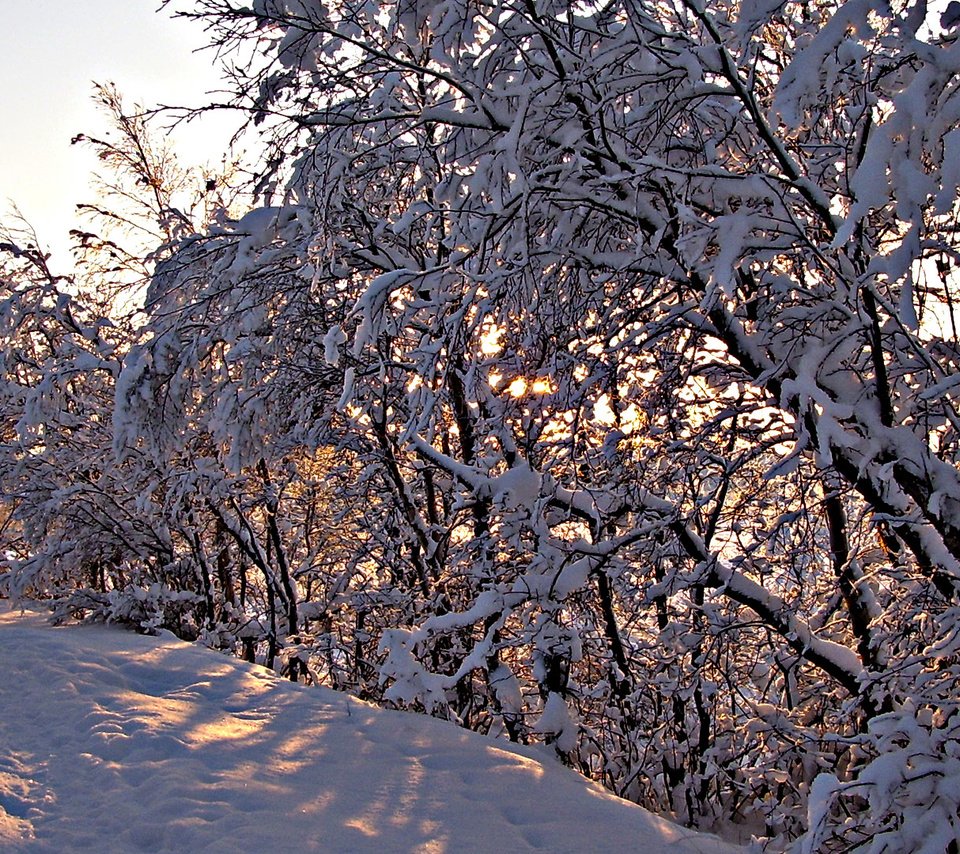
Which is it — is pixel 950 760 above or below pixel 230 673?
above

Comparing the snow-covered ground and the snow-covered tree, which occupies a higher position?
the snow-covered tree

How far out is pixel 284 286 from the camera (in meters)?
6.43

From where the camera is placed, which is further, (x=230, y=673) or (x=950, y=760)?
(x=230, y=673)

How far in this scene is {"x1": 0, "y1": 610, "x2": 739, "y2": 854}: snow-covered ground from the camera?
3.41 metres

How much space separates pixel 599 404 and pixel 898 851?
10.6ft

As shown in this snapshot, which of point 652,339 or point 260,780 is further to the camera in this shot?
point 652,339

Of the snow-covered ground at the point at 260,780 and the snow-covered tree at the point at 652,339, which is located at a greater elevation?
the snow-covered tree at the point at 652,339

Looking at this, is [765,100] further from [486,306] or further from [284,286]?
[284,286]

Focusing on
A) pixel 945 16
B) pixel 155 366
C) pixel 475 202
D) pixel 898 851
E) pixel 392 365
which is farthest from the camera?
pixel 392 365

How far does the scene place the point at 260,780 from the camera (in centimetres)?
399

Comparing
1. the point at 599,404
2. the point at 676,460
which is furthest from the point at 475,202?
the point at 676,460

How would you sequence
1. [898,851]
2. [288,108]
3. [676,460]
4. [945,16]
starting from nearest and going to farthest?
[945,16], [898,851], [288,108], [676,460]

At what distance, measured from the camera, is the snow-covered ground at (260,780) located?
11.2 ft

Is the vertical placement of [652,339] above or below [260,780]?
above
